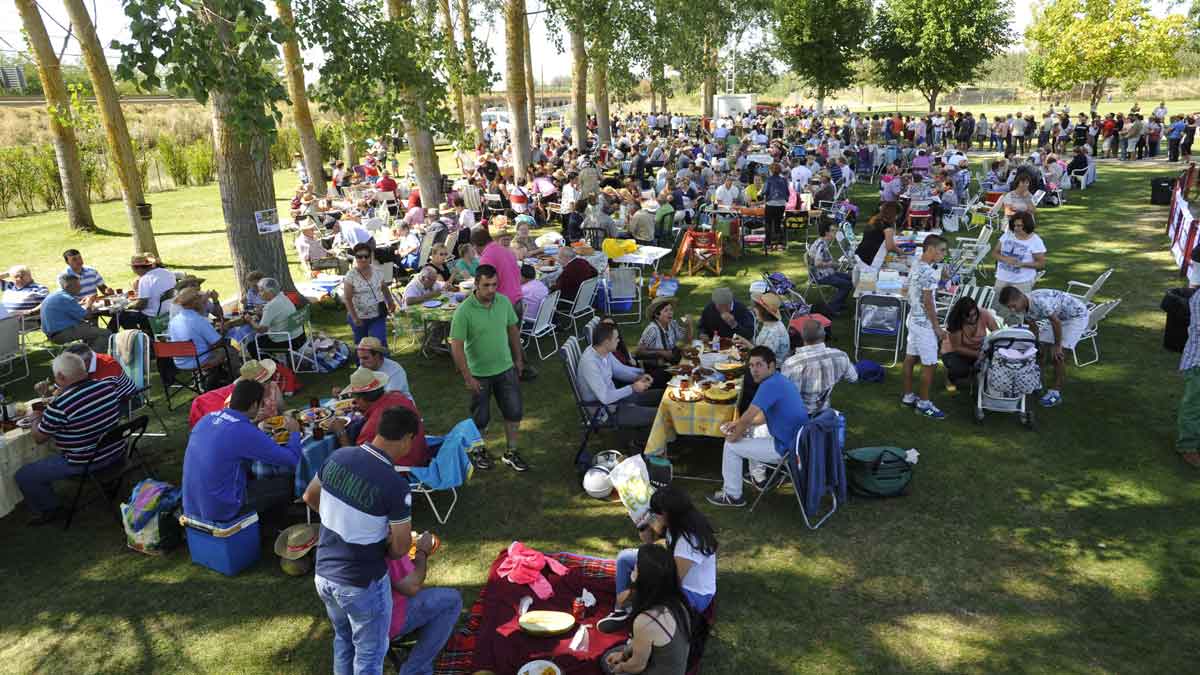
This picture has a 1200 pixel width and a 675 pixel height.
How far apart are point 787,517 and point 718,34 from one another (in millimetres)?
35998

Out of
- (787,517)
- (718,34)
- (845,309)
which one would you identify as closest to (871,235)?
(845,309)

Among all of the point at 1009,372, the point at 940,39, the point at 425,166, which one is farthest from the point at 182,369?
the point at 940,39

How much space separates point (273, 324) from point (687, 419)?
5231mm

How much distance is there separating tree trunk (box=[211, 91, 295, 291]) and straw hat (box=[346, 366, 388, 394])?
5.11m

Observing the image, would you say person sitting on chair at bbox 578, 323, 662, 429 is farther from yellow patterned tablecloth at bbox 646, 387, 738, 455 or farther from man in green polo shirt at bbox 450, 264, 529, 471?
man in green polo shirt at bbox 450, 264, 529, 471

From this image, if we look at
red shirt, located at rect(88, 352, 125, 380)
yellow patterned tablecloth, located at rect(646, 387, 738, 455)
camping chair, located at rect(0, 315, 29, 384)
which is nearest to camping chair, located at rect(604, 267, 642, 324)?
yellow patterned tablecloth, located at rect(646, 387, 738, 455)

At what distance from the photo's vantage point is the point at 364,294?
26.1 ft

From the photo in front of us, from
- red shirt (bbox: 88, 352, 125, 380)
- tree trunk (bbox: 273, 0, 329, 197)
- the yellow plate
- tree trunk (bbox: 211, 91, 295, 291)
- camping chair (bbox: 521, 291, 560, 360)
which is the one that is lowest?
the yellow plate

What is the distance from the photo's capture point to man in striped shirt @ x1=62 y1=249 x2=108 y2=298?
918cm

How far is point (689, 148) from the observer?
77.7ft

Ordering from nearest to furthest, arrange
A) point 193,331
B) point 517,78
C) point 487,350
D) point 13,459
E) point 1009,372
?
point 13,459 < point 487,350 < point 1009,372 < point 193,331 < point 517,78

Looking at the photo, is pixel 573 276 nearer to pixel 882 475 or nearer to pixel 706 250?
pixel 706 250

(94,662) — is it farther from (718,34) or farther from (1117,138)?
(718,34)

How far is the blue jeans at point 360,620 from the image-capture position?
341 centimetres
